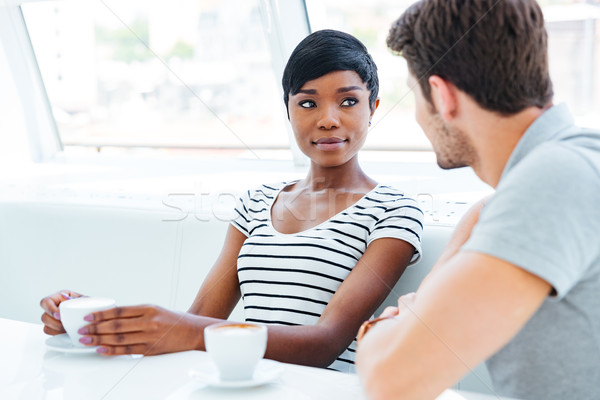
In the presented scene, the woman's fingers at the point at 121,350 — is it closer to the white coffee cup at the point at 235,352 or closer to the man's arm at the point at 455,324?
the white coffee cup at the point at 235,352

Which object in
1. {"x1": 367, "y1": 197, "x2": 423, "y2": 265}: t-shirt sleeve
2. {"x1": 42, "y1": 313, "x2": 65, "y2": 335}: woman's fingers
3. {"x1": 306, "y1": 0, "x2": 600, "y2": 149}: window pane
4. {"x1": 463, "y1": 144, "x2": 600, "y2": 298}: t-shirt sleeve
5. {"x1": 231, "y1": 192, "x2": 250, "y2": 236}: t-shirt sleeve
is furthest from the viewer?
{"x1": 306, "y1": 0, "x2": 600, "y2": 149}: window pane

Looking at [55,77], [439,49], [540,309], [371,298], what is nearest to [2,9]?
[55,77]

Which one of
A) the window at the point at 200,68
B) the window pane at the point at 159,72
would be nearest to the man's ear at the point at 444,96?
the window at the point at 200,68

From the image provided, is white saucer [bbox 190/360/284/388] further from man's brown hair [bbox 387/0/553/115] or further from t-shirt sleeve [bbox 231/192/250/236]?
t-shirt sleeve [bbox 231/192/250/236]

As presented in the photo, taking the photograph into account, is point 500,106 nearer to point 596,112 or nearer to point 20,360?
point 20,360

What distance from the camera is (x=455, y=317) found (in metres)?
0.64

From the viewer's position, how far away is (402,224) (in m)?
1.32

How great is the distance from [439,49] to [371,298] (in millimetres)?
595

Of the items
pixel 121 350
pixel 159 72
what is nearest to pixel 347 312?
pixel 121 350

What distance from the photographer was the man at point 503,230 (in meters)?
0.64

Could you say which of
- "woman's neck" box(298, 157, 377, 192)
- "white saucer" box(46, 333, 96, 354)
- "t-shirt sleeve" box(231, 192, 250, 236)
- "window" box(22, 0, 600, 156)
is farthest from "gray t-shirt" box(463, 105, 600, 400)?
"window" box(22, 0, 600, 156)

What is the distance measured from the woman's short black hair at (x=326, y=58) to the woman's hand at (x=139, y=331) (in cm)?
60

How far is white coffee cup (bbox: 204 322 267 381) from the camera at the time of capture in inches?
30.8

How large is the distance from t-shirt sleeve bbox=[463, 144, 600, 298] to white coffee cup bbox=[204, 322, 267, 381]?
0.29 m
